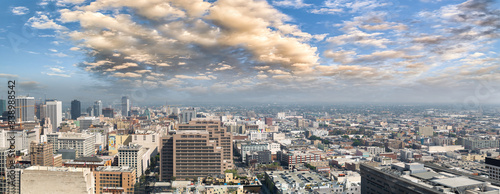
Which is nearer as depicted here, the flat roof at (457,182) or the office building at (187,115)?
the flat roof at (457,182)

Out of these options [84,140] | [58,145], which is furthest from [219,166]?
[58,145]

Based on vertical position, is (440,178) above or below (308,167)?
above

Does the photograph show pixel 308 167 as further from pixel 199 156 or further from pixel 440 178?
pixel 440 178

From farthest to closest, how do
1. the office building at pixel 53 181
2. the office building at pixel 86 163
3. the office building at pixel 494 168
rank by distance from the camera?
the office building at pixel 86 163
the office building at pixel 494 168
the office building at pixel 53 181

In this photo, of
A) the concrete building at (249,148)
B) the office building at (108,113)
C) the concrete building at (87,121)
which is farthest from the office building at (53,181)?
the concrete building at (87,121)

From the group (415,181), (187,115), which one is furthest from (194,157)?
(187,115)

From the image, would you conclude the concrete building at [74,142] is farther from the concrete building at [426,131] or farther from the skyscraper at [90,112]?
the concrete building at [426,131]

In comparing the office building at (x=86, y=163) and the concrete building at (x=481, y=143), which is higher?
the office building at (x=86, y=163)
